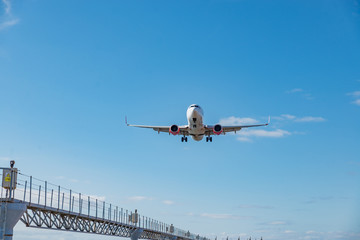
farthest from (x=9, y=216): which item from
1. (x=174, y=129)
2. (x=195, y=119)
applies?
(x=174, y=129)

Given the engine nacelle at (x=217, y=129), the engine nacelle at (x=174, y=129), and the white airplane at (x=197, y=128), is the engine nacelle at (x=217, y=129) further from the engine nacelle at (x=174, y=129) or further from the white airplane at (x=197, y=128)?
the engine nacelle at (x=174, y=129)

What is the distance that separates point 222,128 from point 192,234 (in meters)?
63.1

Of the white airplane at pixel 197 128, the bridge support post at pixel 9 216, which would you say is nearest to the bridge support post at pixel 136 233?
the white airplane at pixel 197 128

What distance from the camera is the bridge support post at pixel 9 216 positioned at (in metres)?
32.2

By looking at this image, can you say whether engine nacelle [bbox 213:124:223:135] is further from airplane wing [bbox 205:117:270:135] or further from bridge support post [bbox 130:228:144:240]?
bridge support post [bbox 130:228:144:240]

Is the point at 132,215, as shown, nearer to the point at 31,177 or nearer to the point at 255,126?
the point at 255,126

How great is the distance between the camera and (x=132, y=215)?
71.4 m

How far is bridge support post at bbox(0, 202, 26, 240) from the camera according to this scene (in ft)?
106

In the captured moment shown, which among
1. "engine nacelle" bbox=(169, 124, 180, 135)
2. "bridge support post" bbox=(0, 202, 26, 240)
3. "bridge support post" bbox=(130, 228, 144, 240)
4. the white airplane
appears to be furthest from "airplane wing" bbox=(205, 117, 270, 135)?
"bridge support post" bbox=(0, 202, 26, 240)

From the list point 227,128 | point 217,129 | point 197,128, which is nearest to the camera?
point 197,128

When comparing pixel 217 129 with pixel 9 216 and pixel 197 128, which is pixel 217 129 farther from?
pixel 9 216

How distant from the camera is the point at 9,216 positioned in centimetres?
3328

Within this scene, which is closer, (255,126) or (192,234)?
(255,126)

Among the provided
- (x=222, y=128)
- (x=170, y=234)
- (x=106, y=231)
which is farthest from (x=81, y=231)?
(x=170, y=234)
